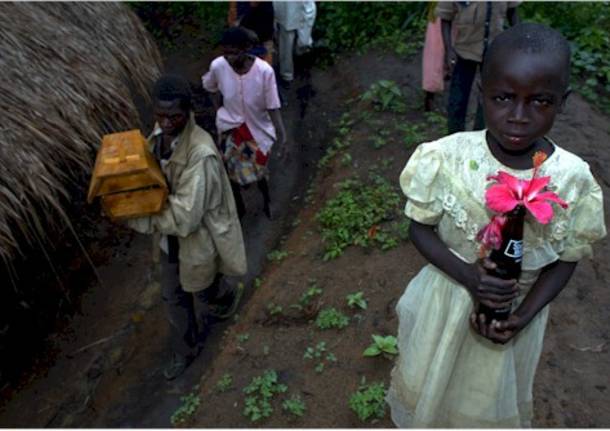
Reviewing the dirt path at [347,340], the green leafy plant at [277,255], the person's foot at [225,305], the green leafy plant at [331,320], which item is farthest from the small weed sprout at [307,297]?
the green leafy plant at [277,255]

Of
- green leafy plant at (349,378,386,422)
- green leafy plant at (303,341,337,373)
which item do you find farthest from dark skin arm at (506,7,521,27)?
green leafy plant at (349,378,386,422)

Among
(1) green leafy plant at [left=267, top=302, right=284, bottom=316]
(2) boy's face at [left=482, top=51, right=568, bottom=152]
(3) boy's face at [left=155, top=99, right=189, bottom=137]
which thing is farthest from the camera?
(1) green leafy plant at [left=267, top=302, right=284, bottom=316]

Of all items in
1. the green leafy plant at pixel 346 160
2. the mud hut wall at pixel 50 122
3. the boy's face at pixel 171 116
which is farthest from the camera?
the green leafy plant at pixel 346 160

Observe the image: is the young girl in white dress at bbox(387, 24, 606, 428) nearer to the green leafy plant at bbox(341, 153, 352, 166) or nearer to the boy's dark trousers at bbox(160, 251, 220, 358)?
the boy's dark trousers at bbox(160, 251, 220, 358)

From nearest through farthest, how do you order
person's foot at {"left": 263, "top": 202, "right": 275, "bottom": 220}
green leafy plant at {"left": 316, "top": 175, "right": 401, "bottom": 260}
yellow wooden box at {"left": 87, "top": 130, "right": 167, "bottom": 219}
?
yellow wooden box at {"left": 87, "top": 130, "right": 167, "bottom": 219}, green leafy plant at {"left": 316, "top": 175, "right": 401, "bottom": 260}, person's foot at {"left": 263, "top": 202, "right": 275, "bottom": 220}

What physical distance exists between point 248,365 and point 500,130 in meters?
2.32

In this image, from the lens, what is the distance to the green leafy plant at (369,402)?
3100 mm

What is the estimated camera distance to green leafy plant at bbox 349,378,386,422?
3.10m

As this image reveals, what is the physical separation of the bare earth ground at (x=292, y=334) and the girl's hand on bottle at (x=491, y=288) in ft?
4.80

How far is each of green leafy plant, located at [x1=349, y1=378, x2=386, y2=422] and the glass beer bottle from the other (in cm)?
147

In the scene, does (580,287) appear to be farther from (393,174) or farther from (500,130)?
(500,130)

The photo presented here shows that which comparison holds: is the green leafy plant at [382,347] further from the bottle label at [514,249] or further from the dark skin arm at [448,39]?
the dark skin arm at [448,39]

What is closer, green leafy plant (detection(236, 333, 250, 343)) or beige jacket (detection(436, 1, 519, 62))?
green leafy plant (detection(236, 333, 250, 343))

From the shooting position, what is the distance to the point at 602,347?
327 centimetres
